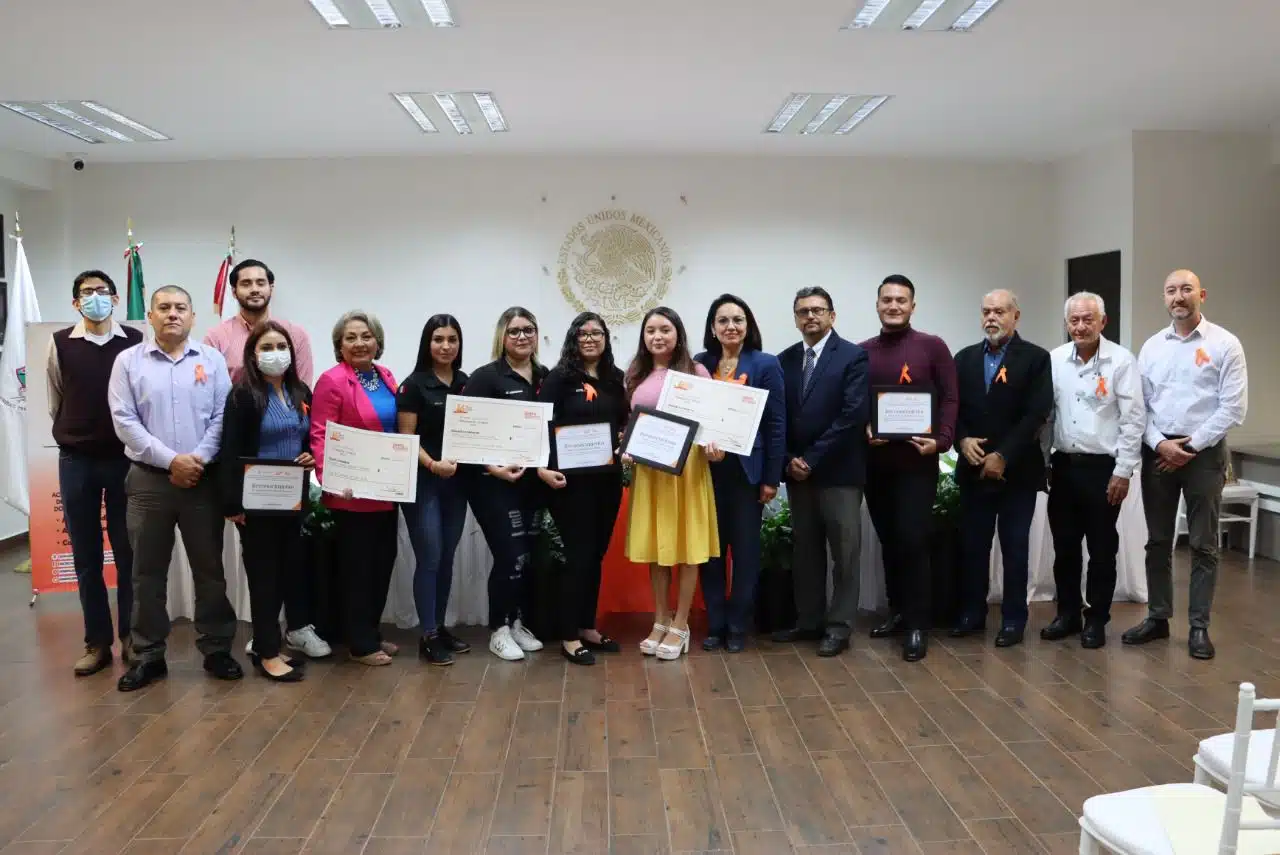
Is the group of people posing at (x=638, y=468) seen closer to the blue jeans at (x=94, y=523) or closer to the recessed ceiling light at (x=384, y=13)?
the blue jeans at (x=94, y=523)

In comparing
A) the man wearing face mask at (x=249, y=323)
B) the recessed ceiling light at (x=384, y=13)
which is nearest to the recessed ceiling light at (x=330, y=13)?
the recessed ceiling light at (x=384, y=13)

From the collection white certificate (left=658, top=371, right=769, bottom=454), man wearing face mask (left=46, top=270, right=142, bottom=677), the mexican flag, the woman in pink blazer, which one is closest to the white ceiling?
the mexican flag

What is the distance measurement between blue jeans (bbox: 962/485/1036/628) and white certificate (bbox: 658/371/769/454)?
118 cm

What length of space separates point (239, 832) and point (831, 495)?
265cm

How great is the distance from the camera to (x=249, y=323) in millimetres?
4258

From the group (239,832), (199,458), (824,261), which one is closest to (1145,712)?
(239,832)

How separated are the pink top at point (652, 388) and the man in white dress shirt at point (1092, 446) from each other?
160 cm

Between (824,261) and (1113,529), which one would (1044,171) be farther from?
(1113,529)

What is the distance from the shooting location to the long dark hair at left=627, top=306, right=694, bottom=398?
4.10 metres

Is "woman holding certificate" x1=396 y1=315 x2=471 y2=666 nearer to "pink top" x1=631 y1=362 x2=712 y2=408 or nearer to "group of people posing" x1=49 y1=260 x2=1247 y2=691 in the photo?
"group of people posing" x1=49 y1=260 x2=1247 y2=691

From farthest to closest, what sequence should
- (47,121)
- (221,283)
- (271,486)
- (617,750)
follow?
(221,283)
(47,121)
(271,486)
(617,750)

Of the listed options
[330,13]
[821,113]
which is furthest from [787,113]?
[330,13]

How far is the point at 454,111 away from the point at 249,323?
292cm

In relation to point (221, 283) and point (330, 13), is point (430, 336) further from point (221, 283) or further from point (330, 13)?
point (221, 283)
